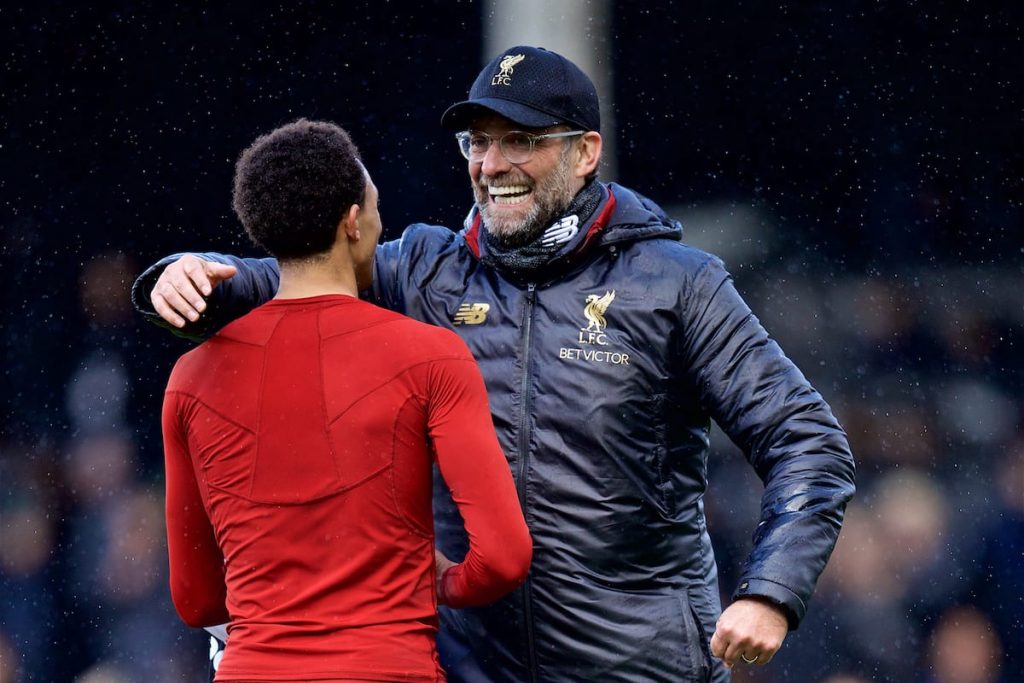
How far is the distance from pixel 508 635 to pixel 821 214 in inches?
122

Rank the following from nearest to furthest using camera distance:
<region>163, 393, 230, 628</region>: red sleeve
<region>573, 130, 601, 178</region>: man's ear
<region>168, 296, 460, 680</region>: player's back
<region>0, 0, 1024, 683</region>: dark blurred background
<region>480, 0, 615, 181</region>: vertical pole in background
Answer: <region>168, 296, 460, 680</region>: player's back < <region>163, 393, 230, 628</region>: red sleeve < <region>573, 130, 601, 178</region>: man's ear < <region>480, 0, 615, 181</region>: vertical pole in background < <region>0, 0, 1024, 683</region>: dark blurred background

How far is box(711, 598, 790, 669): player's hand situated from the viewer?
80.9 inches

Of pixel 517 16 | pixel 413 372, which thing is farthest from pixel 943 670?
pixel 413 372

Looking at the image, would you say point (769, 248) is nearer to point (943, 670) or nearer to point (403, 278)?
point (943, 670)

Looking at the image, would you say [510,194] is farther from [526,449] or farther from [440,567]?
[440,567]

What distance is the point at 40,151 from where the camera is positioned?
507cm

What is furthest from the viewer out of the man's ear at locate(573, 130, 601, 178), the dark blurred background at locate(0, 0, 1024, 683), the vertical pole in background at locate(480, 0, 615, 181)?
the dark blurred background at locate(0, 0, 1024, 683)

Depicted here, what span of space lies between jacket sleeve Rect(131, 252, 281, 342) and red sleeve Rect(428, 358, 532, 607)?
1.85ft

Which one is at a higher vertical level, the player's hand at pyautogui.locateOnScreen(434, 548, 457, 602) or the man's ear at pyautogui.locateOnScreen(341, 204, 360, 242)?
the man's ear at pyautogui.locateOnScreen(341, 204, 360, 242)

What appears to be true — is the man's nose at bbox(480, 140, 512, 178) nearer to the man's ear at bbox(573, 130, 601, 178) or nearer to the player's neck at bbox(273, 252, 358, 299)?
the man's ear at bbox(573, 130, 601, 178)

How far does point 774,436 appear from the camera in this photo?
2316 millimetres

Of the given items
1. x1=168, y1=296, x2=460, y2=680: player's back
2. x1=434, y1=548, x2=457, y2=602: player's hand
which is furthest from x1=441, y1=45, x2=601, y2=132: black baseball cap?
x1=434, y1=548, x2=457, y2=602: player's hand

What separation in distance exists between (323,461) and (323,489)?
0.04 meters

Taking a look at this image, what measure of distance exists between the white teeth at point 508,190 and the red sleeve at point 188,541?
0.85 m
